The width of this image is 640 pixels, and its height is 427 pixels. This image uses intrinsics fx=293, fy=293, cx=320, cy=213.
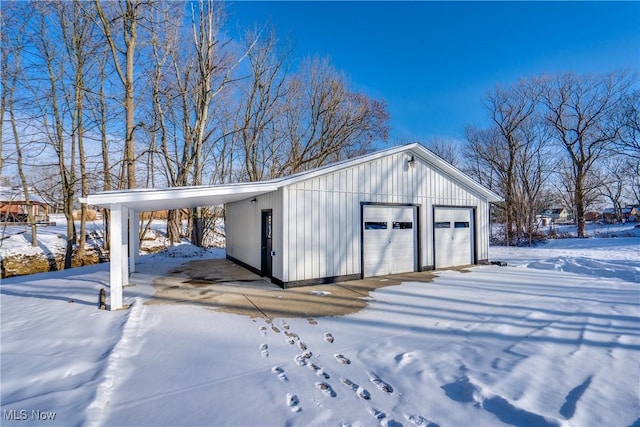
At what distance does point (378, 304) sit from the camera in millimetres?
5285

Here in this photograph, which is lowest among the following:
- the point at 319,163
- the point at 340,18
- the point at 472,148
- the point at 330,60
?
the point at 319,163

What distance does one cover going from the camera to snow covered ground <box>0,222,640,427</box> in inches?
90.0

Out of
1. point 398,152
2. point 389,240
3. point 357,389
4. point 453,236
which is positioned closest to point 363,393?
point 357,389

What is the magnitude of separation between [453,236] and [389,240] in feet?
8.84

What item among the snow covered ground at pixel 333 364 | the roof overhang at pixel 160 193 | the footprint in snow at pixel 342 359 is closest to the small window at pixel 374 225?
the snow covered ground at pixel 333 364

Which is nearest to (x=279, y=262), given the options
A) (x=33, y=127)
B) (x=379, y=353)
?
(x=379, y=353)

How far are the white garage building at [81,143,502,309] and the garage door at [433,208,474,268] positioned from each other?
0.03 m

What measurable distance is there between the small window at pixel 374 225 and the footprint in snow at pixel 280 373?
511 cm

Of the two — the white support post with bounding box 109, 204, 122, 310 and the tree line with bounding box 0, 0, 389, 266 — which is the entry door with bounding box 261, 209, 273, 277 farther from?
the tree line with bounding box 0, 0, 389, 266

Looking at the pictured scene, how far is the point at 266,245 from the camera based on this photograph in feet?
25.6

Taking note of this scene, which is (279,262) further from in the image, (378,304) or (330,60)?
(330,60)

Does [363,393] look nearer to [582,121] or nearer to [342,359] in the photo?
[342,359]

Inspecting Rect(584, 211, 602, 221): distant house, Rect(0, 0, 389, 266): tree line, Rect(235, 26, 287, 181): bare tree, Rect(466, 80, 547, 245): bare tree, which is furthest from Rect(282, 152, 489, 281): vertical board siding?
Rect(584, 211, 602, 221): distant house

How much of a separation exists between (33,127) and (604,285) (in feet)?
64.3
